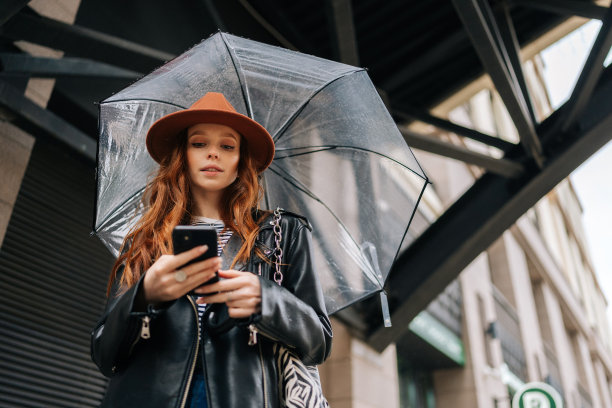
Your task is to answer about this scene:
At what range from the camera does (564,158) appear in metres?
5.61

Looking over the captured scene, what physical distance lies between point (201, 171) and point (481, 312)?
1299 cm

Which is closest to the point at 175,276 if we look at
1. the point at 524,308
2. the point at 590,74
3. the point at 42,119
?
the point at 42,119

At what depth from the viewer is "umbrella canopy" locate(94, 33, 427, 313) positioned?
2.35 metres

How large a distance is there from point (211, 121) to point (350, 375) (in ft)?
19.3

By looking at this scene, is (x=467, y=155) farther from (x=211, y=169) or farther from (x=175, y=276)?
(x=175, y=276)

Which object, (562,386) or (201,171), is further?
(562,386)

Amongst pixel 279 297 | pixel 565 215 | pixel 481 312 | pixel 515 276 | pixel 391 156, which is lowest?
pixel 279 297

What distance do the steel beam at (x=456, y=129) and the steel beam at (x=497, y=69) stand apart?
0.40 meters

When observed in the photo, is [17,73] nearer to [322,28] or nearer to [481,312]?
[322,28]

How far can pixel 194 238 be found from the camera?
46.1 inches

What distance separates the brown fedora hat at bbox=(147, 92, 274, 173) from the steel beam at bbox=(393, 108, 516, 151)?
480 centimetres

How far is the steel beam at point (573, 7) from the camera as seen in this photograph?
17.4ft

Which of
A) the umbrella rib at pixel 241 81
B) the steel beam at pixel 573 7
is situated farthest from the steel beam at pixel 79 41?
the steel beam at pixel 573 7

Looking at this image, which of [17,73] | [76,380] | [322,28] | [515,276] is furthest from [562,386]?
[17,73]
